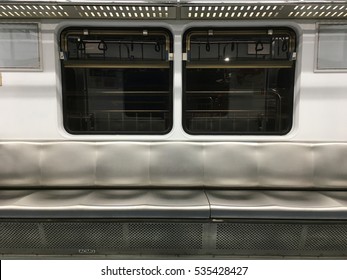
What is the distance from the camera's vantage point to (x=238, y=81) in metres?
2.97

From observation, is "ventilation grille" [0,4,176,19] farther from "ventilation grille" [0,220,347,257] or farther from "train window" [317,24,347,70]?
"ventilation grille" [0,220,347,257]

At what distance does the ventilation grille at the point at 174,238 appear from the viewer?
244 centimetres

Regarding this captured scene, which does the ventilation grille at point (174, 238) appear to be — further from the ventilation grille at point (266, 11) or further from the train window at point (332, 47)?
the ventilation grille at point (266, 11)

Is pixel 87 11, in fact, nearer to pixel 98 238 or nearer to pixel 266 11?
pixel 266 11

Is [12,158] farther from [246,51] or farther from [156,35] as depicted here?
[246,51]

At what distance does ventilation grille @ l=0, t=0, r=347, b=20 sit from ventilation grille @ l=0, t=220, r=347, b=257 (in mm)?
1688

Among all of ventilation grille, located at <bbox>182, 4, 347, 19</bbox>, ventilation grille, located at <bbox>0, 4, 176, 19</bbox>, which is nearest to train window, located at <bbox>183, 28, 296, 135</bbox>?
→ ventilation grille, located at <bbox>182, 4, 347, 19</bbox>

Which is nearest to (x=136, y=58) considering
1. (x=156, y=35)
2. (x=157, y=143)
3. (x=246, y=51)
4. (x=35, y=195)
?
(x=156, y=35)

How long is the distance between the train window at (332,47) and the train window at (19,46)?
2606 millimetres

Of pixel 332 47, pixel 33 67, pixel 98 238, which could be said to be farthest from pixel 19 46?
pixel 332 47

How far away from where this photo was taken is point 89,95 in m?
3.02

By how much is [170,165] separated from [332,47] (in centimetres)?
185

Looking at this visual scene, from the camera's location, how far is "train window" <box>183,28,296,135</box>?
2918mm

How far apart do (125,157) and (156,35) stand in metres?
1.19
